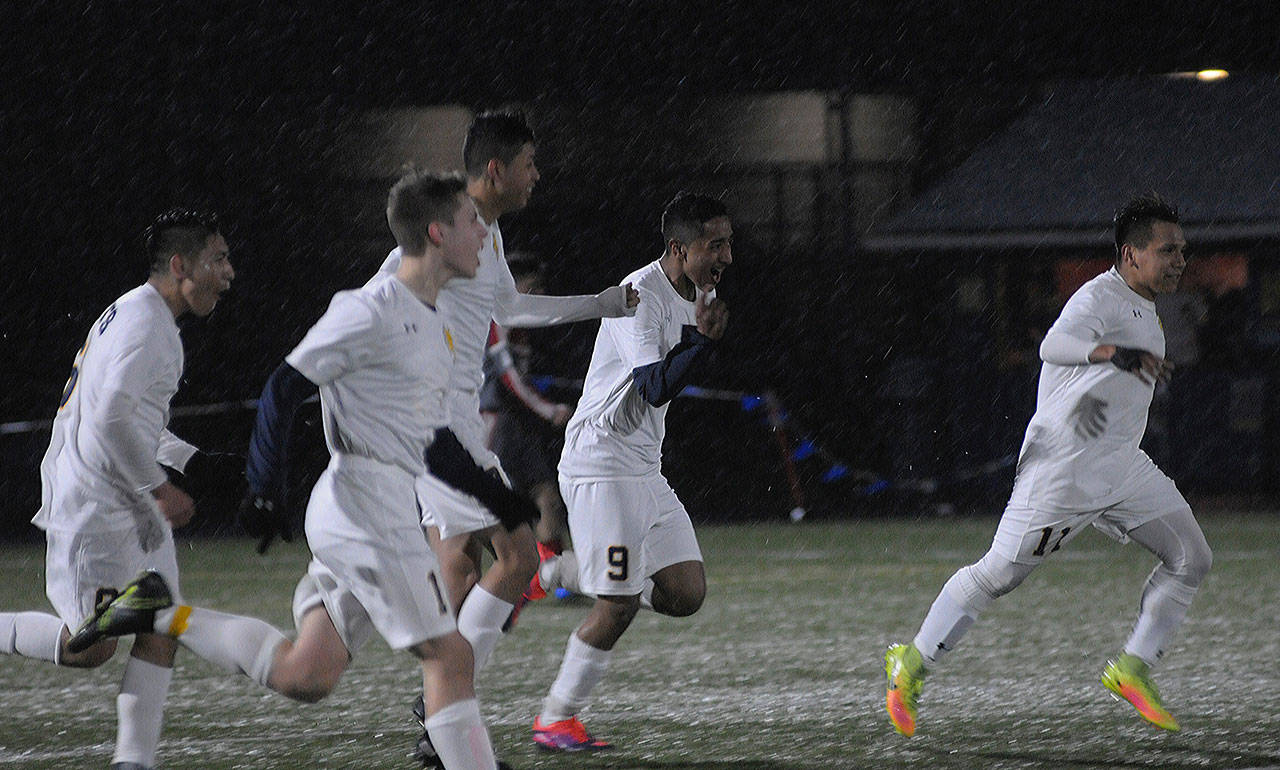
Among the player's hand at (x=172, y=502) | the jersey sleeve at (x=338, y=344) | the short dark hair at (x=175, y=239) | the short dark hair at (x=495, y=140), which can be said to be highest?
the short dark hair at (x=495, y=140)

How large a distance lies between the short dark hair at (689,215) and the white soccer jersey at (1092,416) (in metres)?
1.32

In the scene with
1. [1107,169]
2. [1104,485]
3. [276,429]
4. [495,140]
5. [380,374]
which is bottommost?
[1104,485]

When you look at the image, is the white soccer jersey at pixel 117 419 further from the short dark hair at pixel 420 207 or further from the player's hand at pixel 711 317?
the player's hand at pixel 711 317

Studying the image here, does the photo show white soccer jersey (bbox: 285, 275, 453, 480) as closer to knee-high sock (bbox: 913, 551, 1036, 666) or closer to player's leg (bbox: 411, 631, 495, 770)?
player's leg (bbox: 411, 631, 495, 770)

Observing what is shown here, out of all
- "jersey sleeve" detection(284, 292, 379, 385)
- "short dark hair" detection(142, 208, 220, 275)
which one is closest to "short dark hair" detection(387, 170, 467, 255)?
"jersey sleeve" detection(284, 292, 379, 385)

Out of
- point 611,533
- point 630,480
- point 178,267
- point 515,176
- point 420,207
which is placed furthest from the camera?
point 630,480

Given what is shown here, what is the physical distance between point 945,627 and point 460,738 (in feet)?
8.76

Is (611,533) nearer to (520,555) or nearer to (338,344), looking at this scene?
(520,555)

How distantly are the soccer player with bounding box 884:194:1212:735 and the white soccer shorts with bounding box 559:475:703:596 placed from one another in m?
0.90

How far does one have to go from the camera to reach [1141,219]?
22.5 feet

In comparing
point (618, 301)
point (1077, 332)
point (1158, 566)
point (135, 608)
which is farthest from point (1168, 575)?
point (135, 608)

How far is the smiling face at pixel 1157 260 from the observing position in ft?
22.4

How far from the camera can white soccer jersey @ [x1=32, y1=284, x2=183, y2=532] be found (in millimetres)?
5363

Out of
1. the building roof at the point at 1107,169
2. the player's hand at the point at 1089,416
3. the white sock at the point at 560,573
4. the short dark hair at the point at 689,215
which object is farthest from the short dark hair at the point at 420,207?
the building roof at the point at 1107,169
